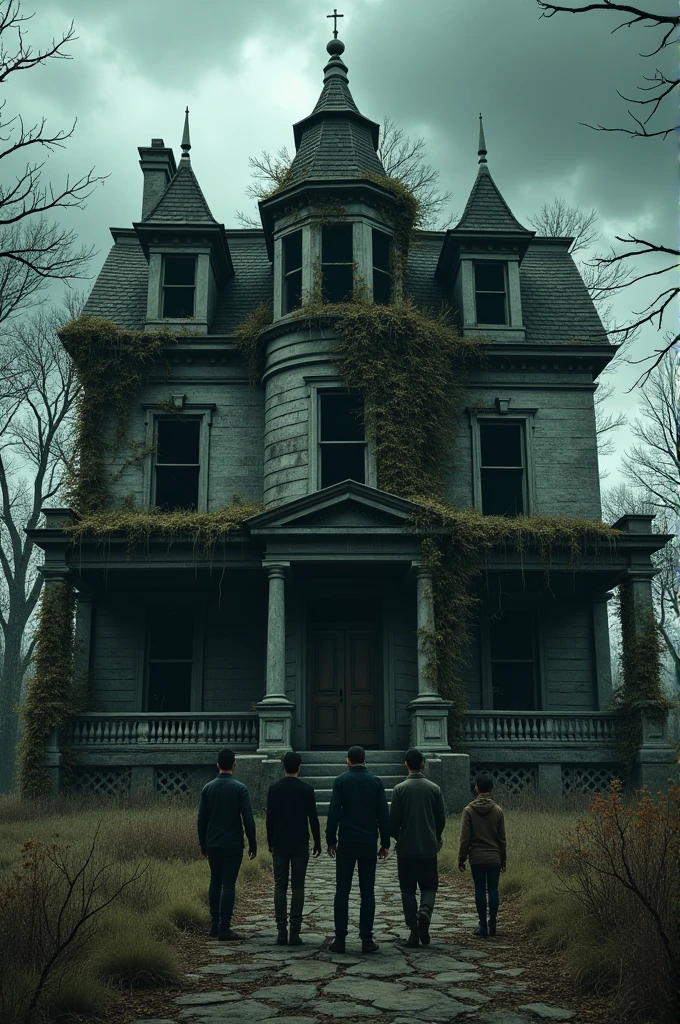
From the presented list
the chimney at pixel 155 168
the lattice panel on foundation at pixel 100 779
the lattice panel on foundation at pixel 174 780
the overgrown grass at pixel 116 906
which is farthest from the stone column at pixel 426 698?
the chimney at pixel 155 168

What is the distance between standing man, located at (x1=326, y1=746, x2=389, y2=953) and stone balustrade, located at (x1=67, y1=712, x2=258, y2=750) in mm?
9983

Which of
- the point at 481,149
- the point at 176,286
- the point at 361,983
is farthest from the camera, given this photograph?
the point at 481,149

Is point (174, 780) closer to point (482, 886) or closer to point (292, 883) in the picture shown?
point (292, 883)

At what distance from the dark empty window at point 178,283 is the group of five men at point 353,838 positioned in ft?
51.6

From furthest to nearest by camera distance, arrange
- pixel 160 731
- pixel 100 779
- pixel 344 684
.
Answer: pixel 344 684 < pixel 100 779 < pixel 160 731

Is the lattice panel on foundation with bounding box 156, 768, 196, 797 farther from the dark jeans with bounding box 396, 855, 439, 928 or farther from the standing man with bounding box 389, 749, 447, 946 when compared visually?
the dark jeans with bounding box 396, 855, 439, 928

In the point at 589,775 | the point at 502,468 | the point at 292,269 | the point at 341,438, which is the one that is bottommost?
the point at 589,775

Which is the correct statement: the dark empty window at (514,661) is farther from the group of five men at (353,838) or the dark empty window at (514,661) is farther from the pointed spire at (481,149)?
the group of five men at (353,838)

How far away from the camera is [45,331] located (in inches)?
1372

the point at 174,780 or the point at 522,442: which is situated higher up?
the point at 522,442


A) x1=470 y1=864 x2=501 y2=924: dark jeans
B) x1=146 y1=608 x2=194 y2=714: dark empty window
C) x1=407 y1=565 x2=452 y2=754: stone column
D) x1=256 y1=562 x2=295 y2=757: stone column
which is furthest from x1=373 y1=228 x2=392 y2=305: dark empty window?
x1=470 y1=864 x2=501 y2=924: dark jeans

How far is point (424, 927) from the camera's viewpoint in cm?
782

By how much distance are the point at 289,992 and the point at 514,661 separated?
14478 mm

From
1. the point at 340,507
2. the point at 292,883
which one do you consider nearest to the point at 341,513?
the point at 340,507
